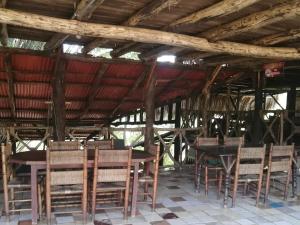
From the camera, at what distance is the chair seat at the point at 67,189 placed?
152 inches

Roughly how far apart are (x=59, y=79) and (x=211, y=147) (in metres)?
3.25

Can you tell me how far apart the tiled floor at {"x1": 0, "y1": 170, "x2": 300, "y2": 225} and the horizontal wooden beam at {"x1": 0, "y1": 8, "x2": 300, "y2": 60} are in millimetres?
2292

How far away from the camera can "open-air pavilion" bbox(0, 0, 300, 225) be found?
12.8 feet

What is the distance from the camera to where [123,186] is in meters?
4.16

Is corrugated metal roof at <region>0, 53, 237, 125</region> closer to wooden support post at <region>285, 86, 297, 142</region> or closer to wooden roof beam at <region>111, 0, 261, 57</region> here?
wooden support post at <region>285, 86, 297, 142</region>

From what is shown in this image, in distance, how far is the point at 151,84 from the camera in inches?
291

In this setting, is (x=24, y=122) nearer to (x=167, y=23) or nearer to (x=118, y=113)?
(x=118, y=113)

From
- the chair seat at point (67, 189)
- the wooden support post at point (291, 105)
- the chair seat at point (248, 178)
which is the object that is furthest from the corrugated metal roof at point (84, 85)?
the chair seat at point (248, 178)

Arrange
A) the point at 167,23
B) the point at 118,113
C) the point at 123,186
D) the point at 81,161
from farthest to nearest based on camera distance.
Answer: the point at 118,113 → the point at 167,23 → the point at 123,186 → the point at 81,161

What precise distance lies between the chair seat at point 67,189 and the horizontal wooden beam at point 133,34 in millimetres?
1836

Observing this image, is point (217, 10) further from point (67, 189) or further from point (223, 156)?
point (67, 189)

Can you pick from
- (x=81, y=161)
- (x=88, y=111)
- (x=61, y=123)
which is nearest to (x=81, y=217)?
(x=81, y=161)

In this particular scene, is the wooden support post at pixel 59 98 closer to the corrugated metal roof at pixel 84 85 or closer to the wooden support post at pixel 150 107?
the corrugated metal roof at pixel 84 85

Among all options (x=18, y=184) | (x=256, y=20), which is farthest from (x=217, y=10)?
(x=18, y=184)
